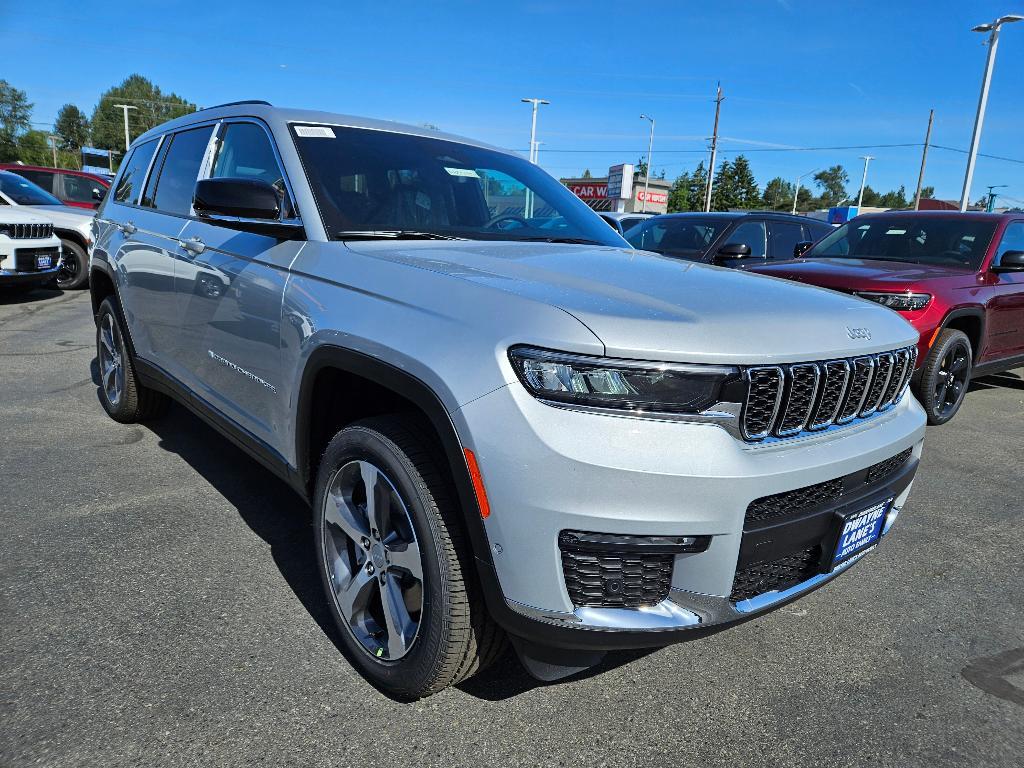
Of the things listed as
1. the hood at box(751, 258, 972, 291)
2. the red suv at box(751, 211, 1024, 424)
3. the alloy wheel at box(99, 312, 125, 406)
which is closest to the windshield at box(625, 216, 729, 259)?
the red suv at box(751, 211, 1024, 424)

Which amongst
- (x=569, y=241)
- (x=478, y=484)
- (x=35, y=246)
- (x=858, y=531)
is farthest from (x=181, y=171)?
(x=35, y=246)

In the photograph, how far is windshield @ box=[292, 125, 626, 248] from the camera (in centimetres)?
267

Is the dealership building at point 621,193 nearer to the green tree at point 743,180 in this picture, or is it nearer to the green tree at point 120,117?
the green tree at point 743,180

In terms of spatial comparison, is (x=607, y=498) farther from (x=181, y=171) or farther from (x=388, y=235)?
(x=181, y=171)

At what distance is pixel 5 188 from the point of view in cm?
1096

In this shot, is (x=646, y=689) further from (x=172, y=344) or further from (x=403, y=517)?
(x=172, y=344)

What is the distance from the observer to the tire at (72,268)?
11242mm

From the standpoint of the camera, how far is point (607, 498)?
1.66m

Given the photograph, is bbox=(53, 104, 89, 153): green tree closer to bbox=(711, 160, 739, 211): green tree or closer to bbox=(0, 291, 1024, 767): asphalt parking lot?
bbox=(711, 160, 739, 211): green tree

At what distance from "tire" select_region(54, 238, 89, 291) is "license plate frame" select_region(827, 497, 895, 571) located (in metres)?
12.1

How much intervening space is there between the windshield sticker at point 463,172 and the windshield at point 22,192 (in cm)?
1072

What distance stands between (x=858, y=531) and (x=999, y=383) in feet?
23.4

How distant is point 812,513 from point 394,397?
4.11 ft

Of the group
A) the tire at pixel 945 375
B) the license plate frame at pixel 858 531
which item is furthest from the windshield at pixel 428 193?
the tire at pixel 945 375
